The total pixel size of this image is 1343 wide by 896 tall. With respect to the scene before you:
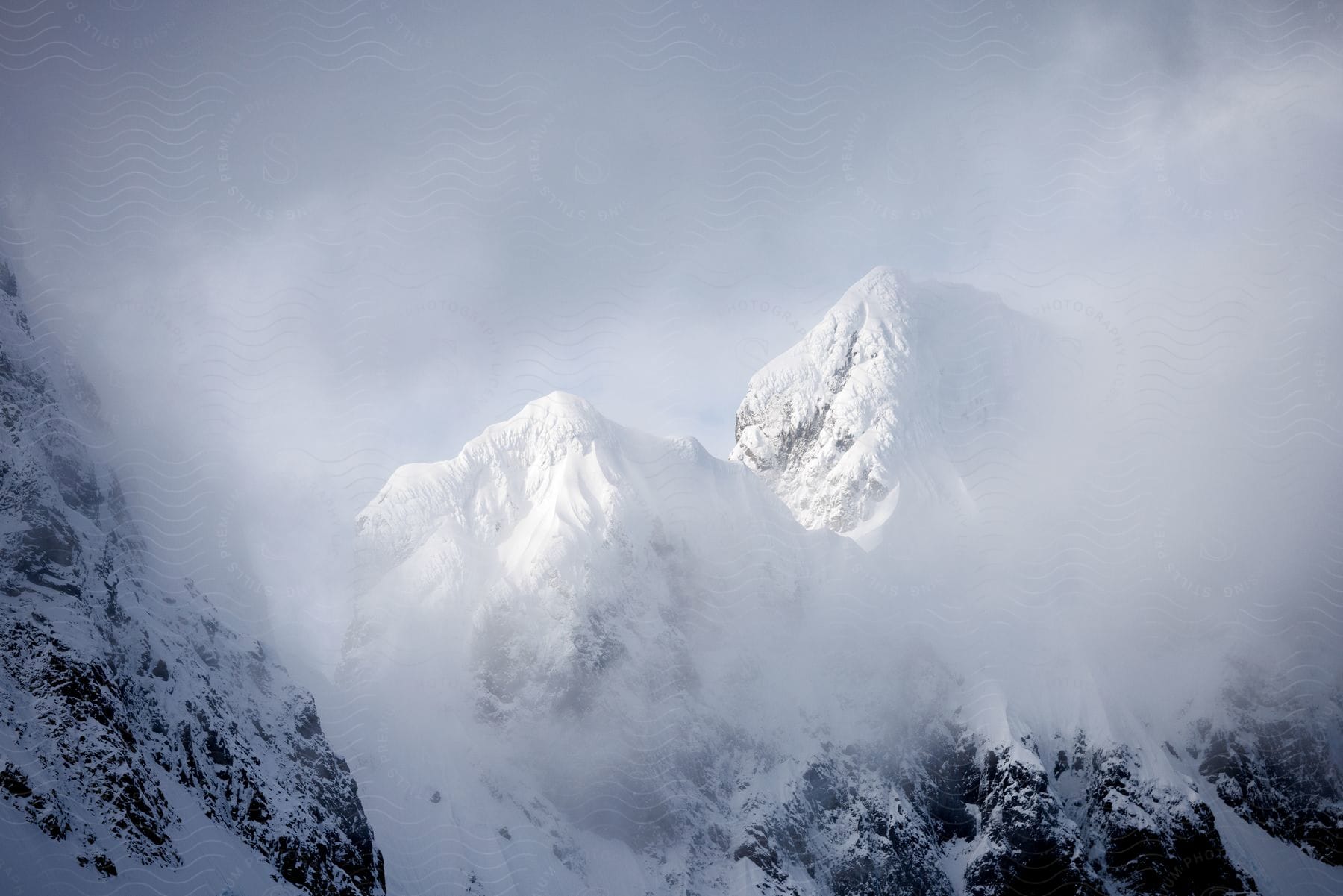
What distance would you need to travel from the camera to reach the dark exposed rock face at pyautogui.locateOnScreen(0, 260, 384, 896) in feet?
183

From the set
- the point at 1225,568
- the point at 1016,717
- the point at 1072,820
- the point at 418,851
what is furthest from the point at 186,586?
the point at 1225,568

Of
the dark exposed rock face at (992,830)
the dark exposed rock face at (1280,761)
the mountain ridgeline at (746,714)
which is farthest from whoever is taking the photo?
the dark exposed rock face at (1280,761)

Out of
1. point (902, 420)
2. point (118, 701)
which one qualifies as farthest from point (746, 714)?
point (118, 701)

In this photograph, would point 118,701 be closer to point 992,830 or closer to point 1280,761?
point 992,830

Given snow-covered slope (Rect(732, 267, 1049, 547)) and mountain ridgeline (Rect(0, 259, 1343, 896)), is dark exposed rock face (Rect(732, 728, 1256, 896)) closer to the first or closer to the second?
mountain ridgeline (Rect(0, 259, 1343, 896))

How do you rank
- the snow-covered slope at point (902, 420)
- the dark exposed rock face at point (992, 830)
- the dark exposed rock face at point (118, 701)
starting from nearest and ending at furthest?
the dark exposed rock face at point (118, 701) < the dark exposed rock face at point (992, 830) < the snow-covered slope at point (902, 420)

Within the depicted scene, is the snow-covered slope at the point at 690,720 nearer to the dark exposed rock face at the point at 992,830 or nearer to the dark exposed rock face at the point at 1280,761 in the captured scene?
the dark exposed rock face at the point at 992,830

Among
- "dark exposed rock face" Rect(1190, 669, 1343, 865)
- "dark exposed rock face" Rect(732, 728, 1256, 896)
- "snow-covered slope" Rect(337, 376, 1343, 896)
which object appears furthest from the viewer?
"dark exposed rock face" Rect(1190, 669, 1343, 865)

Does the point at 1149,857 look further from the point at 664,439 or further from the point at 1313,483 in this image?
the point at 664,439

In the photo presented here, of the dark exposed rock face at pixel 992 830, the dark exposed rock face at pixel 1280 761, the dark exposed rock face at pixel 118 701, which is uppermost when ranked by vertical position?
the dark exposed rock face at pixel 1280 761

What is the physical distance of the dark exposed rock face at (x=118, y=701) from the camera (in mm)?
55688

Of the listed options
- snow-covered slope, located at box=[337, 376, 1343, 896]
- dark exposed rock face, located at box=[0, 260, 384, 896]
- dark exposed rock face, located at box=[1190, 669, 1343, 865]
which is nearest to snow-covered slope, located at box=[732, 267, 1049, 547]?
snow-covered slope, located at box=[337, 376, 1343, 896]

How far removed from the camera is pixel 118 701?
64000 mm

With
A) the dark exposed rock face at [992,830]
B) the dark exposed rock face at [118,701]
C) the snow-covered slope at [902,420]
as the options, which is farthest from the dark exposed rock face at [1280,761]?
the dark exposed rock face at [118,701]
